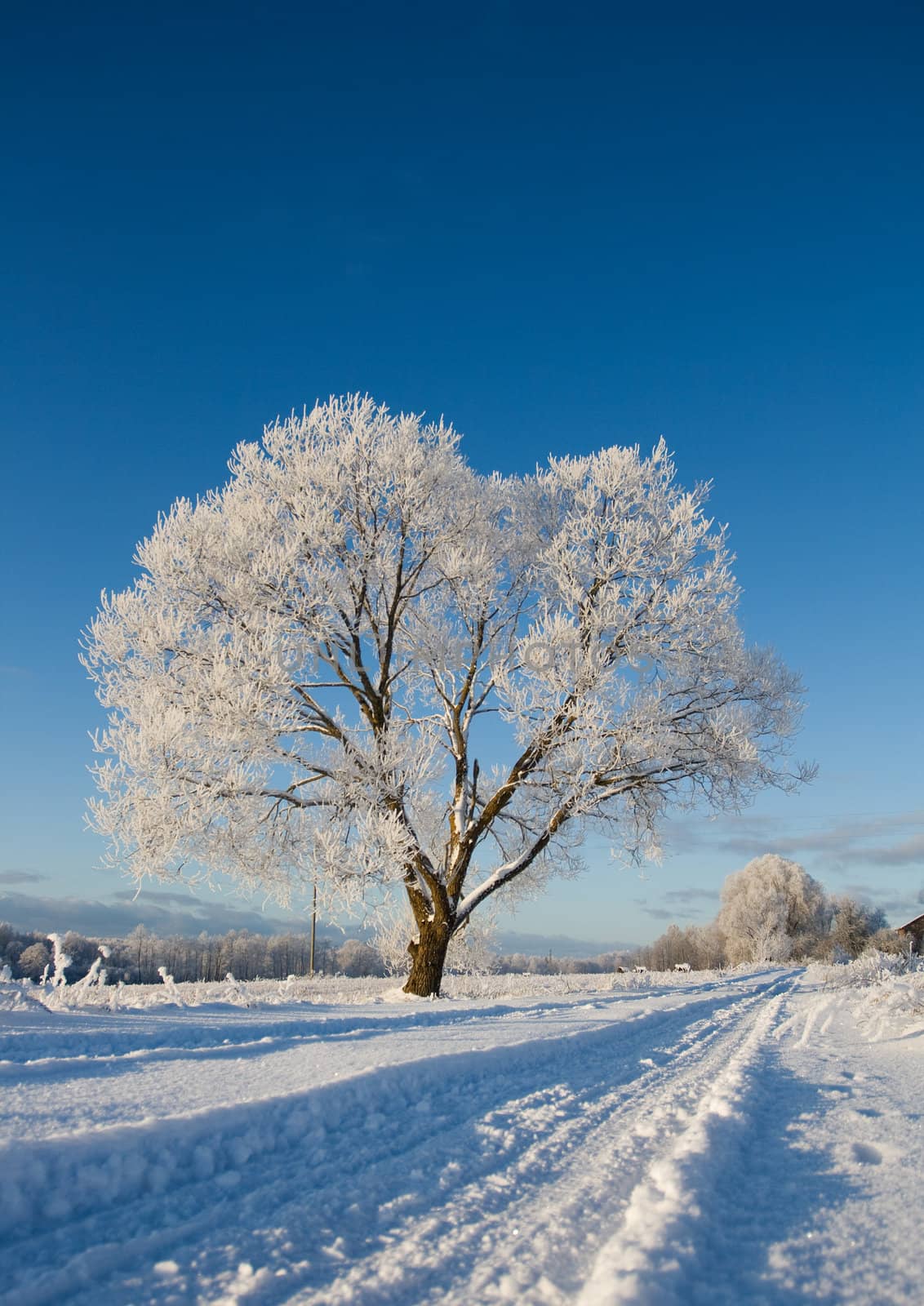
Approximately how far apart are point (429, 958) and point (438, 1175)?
1027cm

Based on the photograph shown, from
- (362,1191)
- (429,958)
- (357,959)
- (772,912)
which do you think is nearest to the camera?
(362,1191)

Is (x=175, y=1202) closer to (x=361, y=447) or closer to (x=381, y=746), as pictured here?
(x=381, y=746)

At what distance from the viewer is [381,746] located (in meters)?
11.4

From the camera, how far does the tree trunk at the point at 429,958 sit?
12.0 meters

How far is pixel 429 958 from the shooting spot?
1216 cm

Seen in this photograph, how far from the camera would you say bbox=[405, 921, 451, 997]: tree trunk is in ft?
39.3

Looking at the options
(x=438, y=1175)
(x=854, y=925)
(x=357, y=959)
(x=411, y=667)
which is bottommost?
(x=357, y=959)

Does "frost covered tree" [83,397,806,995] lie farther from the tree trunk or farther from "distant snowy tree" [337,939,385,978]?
"distant snowy tree" [337,939,385,978]

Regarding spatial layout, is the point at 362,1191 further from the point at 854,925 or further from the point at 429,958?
the point at 854,925

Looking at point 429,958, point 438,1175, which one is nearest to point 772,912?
point 429,958

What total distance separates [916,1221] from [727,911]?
7447 centimetres

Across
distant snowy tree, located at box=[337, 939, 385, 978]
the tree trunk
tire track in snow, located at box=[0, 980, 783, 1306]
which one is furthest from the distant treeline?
tire track in snow, located at box=[0, 980, 783, 1306]

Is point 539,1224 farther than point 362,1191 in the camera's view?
No

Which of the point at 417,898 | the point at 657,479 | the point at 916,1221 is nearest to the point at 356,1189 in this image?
the point at 916,1221
